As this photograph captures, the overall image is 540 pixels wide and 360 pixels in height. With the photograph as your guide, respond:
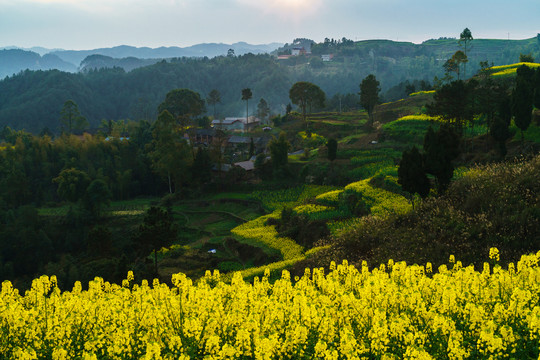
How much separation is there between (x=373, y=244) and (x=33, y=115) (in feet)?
461

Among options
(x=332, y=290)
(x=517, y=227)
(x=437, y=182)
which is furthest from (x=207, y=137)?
(x=332, y=290)

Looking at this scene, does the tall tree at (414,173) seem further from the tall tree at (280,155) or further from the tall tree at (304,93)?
the tall tree at (304,93)

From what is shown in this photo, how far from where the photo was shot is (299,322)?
9500mm

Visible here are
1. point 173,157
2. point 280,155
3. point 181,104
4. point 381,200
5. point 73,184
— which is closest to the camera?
point 381,200

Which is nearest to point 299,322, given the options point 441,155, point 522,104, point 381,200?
point 441,155

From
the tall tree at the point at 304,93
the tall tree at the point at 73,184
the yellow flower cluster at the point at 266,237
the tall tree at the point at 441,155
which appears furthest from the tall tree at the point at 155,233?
the tall tree at the point at 304,93

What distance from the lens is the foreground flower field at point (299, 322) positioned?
328 inches

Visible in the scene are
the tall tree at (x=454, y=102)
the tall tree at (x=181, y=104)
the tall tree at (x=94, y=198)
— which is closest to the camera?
the tall tree at (x=454, y=102)

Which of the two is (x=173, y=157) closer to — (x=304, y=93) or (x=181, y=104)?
(x=304, y=93)

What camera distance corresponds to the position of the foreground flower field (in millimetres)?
8344

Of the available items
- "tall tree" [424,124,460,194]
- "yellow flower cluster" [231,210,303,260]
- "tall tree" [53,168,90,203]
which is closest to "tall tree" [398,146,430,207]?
"tall tree" [424,124,460,194]

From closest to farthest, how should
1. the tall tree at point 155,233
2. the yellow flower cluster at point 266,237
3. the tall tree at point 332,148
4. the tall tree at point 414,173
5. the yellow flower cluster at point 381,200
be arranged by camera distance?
the tall tree at point 414,173, the yellow flower cluster at point 381,200, the tall tree at point 155,233, the yellow flower cluster at point 266,237, the tall tree at point 332,148

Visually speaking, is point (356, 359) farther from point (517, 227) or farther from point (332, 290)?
point (517, 227)

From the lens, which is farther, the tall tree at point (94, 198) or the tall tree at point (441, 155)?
the tall tree at point (94, 198)
